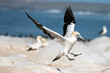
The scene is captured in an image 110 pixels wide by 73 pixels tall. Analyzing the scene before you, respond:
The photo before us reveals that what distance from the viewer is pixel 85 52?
50.2 ft

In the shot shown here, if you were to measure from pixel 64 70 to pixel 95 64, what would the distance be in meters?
2.72

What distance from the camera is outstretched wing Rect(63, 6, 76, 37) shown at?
37.4 ft

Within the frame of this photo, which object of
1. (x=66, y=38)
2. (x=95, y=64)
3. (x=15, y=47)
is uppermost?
(x=66, y=38)

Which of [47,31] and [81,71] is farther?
[81,71]

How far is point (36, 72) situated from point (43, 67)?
668mm

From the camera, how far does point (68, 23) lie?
11.5 meters

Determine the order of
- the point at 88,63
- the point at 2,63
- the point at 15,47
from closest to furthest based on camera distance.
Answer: the point at 2,63 < the point at 88,63 < the point at 15,47

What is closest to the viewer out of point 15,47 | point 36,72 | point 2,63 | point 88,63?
point 36,72

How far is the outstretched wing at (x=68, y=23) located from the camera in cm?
1141

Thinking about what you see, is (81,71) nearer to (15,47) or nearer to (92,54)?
(92,54)

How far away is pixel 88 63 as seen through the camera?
47.9 ft

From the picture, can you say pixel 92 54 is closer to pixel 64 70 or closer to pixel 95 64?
pixel 95 64

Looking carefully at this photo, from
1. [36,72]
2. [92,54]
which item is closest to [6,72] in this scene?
[36,72]

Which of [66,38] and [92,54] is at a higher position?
[66,38]
